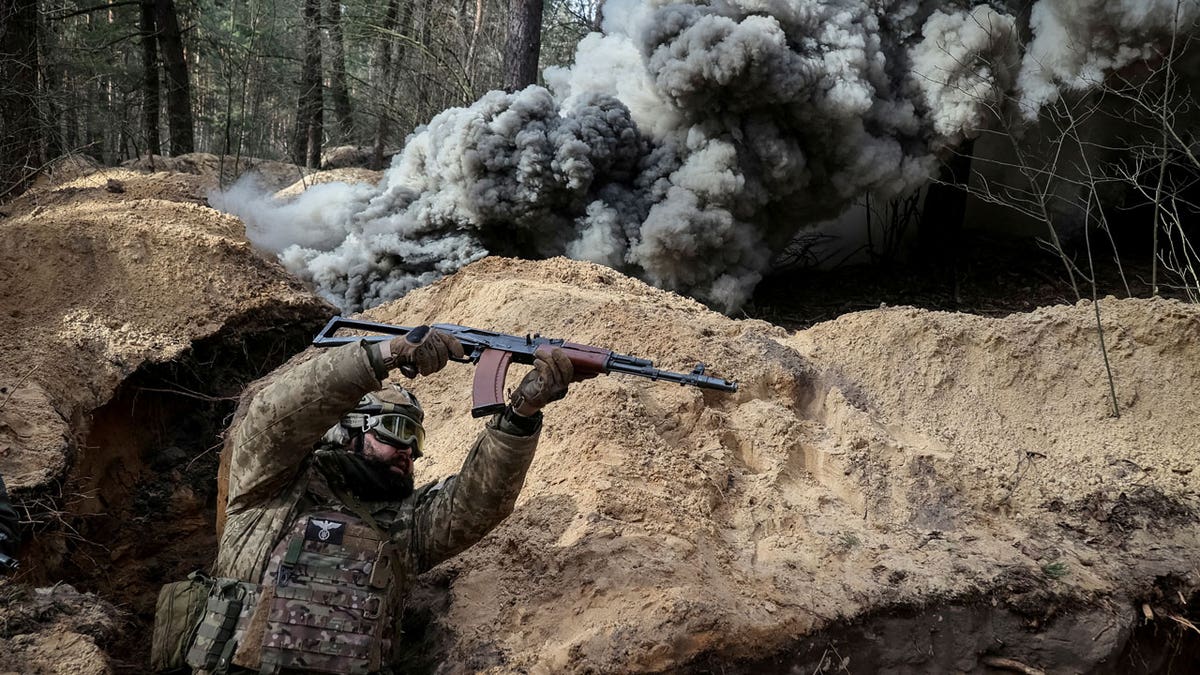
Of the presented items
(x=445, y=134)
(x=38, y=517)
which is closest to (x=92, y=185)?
(x=445, y=134)

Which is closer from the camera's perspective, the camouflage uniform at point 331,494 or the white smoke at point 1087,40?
the camouflage uniform at point 331,494

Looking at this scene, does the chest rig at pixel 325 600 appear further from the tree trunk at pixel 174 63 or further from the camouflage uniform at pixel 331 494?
the tree trunk at pixel 174 63

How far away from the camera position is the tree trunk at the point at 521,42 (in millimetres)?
13492

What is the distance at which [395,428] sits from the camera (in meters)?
4.12

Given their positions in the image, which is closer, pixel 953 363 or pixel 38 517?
pixel 38 517

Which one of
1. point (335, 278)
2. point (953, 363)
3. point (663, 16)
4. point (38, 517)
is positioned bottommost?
point (335, 278)

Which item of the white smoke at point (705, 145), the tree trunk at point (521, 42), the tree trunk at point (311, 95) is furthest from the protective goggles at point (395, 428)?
the tree trunk at point (311, 95)

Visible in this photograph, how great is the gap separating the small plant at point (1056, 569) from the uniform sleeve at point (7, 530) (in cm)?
488

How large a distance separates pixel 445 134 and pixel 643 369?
9867mm

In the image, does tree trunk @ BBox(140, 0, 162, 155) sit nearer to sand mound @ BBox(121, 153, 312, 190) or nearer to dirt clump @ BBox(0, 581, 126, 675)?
sand mound @ BBox(121, 153, 312, 190)

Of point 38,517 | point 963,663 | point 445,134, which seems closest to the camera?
point 963,663

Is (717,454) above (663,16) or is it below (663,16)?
below

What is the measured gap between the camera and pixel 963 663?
4.38 meters

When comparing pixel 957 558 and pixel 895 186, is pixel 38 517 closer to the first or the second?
pixel 957 558
